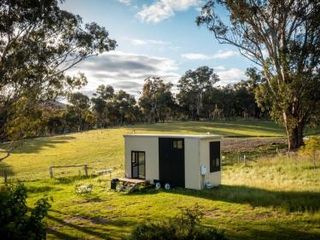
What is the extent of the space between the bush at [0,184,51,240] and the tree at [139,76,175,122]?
3993 inches

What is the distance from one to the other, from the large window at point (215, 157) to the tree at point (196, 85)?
283 feet

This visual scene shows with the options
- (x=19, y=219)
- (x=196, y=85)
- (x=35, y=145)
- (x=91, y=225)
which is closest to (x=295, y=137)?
(x=91, y=225)

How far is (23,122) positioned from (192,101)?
8681 centimetres

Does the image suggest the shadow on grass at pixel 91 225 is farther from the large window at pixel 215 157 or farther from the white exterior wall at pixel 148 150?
the large window at pixel 215 157

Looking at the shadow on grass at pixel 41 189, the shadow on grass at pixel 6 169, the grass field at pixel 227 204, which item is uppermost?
the grass field at pixel 227 204

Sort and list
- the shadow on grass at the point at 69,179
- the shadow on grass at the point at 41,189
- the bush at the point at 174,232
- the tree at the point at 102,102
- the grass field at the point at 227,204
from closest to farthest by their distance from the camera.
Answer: the bush at the point at 174,232 → the grass field at the point at 227,204 → the shadow on grass at the point at 41,189 → the shadow on grass at the point at 69,179 → the tree at the point at 102,102

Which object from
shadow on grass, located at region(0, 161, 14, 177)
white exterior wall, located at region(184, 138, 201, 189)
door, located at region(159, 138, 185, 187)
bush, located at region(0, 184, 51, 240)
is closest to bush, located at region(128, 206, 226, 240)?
bush, located at region(0, 184, 51, 240)

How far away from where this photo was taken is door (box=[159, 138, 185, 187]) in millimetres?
24297

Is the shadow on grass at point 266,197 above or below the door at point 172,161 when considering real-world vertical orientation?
below

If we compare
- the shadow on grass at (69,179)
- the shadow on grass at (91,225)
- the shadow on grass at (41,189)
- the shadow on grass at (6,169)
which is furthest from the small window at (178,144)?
the shadow on grass at (6,169)

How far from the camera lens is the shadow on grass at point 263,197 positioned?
712 inches

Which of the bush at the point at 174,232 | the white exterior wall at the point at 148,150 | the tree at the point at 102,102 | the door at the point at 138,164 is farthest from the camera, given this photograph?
the tree at the point at 102,102

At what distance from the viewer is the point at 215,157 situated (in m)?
24.8

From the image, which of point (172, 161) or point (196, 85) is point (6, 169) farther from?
point (196, 85)
